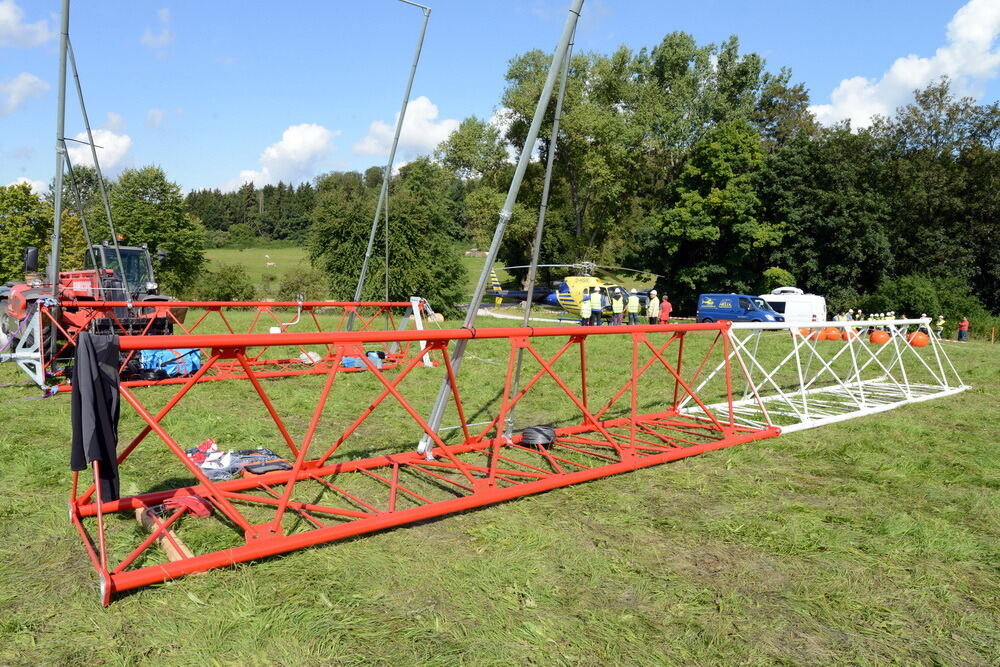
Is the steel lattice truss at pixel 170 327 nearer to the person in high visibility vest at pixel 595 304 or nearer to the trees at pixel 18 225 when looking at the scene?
the person in high visibility vest at pixel 595 304

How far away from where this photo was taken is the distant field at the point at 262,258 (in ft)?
180

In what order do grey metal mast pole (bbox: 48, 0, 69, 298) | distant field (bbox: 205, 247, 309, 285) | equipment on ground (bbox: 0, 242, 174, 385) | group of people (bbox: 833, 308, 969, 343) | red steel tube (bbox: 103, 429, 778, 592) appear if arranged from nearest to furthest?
red steel tube (bbox: 103, 429, 778, 592), grey metal mast pole (bbox: 48, 0, 69, 298), equipment on ground (bbox: 0, 242, 174, 385), group of people (bbox: 833, 308, 969, 343), distant field (bbox: 205, 247, 309, 285)

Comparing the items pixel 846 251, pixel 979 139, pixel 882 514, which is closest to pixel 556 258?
pixel 846 251

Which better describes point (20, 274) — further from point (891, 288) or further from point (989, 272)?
point (989, 272)

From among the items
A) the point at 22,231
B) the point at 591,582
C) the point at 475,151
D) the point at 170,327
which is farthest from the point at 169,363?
the point at 22,231

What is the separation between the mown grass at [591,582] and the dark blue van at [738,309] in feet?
72.1

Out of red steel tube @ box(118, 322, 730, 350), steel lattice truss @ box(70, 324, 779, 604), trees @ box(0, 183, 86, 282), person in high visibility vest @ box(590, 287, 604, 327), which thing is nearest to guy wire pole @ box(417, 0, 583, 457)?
steel lattice truss @ box(70, 324, 779, 604)

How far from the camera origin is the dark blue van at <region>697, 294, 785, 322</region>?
2714 centimetres

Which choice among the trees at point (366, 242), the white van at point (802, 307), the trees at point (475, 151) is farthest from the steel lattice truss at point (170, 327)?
the trees at point (475, 151)

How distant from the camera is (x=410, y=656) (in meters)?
2.90

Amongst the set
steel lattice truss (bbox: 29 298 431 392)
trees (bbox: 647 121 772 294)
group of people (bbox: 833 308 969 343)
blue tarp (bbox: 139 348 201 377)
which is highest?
trees (bbox: 647 121 772 294)

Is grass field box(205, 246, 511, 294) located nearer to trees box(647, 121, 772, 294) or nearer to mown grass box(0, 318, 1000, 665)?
trees box(647, 121, 772, 294)

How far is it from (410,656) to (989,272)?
4005cm

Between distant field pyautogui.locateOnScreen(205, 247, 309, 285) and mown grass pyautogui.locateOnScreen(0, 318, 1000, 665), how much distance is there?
46991 millimetres
